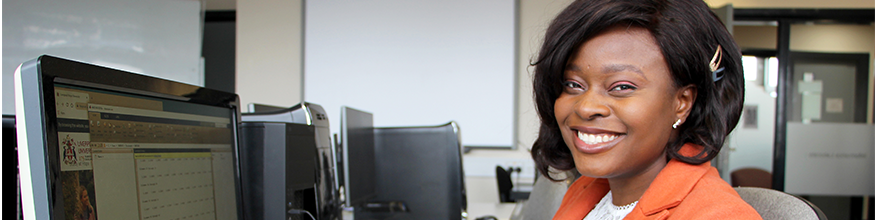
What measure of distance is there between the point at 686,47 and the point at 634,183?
25 cm

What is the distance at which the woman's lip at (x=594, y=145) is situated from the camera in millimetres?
704

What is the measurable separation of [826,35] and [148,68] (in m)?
5.48

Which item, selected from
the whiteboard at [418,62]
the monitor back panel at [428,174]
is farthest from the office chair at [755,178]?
the monitor back panel at [428,174]

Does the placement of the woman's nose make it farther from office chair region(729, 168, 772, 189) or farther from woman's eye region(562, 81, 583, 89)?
office chair region(729, 168, 772, 189)

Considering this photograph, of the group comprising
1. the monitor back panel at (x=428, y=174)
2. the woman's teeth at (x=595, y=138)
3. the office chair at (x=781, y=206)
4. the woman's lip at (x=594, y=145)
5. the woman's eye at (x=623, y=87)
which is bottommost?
the monitor back panel at (x=428, y=174)

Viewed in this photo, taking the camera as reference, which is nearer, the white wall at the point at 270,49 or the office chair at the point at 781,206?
the office chair at the point at 781,206

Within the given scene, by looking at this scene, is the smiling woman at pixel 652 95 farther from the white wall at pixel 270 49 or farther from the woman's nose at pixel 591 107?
the white wall at pixel 270 49

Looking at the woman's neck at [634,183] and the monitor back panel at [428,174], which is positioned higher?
the woman's neck at [634,183]

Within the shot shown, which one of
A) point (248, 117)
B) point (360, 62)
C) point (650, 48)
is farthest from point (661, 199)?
point (360, 62)

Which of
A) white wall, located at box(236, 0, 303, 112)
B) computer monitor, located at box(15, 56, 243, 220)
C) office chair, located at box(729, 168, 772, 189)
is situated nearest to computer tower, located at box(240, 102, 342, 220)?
computer monitor, located at box(15, 56, 243, 220)

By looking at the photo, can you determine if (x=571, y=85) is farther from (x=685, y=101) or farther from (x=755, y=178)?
(x=755, y=178)

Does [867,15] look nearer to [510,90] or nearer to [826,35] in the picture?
[826,35]

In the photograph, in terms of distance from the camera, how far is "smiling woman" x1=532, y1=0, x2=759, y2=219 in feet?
2.22

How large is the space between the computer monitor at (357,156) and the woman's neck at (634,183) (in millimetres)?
916
